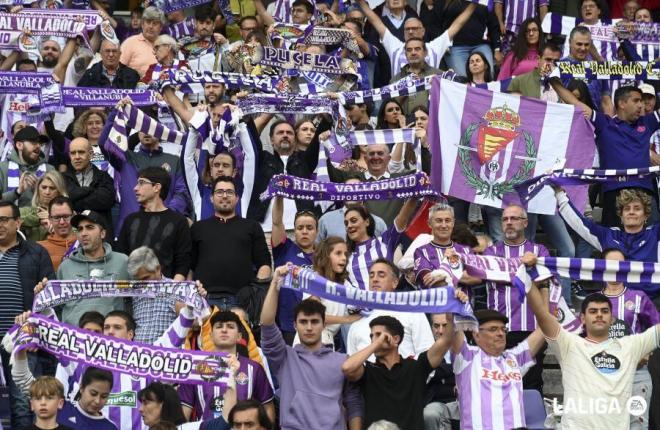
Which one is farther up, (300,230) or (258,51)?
(258,51)

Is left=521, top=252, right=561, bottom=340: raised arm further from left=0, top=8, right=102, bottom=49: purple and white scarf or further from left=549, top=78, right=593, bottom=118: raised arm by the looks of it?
left=0, top=8, right=102, bottom=49: purple and white scarf

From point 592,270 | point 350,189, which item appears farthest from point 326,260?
point 592,270

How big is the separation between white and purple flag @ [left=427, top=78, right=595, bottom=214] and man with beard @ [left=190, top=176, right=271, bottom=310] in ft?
7.84

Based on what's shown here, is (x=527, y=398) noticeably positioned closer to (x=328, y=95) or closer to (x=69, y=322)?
(x=69, y=322)

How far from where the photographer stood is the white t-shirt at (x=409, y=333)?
12.9 meters

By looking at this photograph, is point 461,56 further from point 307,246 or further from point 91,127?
point 307,246

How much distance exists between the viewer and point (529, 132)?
647 inches

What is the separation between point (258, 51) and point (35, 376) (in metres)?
5.59

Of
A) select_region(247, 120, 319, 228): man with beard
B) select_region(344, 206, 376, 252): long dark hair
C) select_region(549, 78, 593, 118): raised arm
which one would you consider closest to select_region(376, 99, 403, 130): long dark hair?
select_region(247, 120, 319, 228): man with beard

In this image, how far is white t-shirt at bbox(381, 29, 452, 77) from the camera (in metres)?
18.8

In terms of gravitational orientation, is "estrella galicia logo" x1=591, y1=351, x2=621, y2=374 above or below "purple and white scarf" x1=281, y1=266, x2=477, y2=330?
below

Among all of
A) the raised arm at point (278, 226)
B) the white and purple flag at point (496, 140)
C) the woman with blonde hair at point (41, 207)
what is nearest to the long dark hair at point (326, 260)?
the raised arm at point (278, 226)

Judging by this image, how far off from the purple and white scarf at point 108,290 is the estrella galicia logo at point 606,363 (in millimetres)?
2761

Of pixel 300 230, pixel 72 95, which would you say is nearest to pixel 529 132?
pixel 300 230
